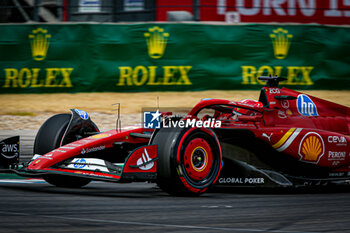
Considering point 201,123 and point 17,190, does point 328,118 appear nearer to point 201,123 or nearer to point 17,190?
point 201,123

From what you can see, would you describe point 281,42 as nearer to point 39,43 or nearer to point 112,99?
point 112,99

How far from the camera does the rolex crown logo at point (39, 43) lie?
14.1 metres

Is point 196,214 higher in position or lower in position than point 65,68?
lower

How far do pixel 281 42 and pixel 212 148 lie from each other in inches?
366

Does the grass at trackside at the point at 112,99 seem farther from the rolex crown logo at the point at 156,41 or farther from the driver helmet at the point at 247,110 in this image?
the driver helmet at the point at 247,110

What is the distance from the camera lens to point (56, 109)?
44.0 feet

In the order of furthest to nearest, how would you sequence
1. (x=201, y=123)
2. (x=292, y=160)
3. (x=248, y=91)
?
1. (x=248, y=91)
2. (x=292, y=160)
3. (x=201, y=123)

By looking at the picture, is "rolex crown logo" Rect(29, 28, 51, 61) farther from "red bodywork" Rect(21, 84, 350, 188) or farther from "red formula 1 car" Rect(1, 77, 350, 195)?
"red bodywork" Rect(21, 84, 350, 188)

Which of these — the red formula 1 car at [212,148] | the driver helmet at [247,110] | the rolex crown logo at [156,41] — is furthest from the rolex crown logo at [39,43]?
the driver helmet at [247,110]

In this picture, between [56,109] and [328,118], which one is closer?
[328,118]

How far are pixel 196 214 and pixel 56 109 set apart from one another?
9.25m

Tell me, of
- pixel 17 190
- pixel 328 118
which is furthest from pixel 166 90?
pixel 17 190

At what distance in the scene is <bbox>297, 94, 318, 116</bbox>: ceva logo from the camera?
22.1 feet

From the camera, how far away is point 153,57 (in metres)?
14.2
